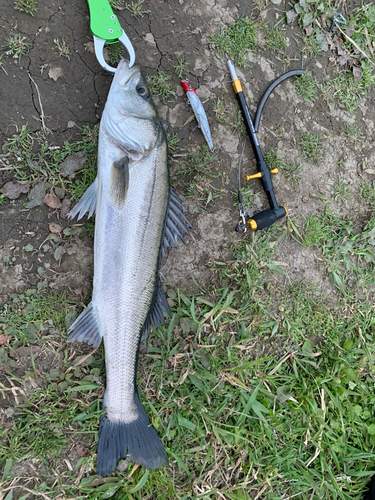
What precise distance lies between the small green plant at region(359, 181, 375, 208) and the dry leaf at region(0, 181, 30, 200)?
3.62m

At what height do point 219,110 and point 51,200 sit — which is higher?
point 219,110

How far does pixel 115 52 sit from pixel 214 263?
221 centimetres

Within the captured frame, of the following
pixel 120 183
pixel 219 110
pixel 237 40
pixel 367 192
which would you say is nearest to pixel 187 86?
pixel 219 110

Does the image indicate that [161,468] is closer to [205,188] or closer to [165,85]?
[205,188]

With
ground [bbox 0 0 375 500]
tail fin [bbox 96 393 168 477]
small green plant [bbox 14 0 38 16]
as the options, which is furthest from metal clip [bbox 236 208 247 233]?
A: small green plant [bbox 14 0 38 16]

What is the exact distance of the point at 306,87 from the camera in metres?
3.37

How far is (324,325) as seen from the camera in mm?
3307

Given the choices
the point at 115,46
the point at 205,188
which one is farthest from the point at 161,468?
the point at 115,46

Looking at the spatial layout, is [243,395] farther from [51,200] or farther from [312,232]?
[51,200]

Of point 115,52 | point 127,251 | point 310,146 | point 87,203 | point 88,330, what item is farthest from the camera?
point 310,146

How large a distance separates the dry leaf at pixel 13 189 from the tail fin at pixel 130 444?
6.70 ft

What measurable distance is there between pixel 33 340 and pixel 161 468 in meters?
1.65

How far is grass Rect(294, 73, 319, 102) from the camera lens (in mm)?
3352

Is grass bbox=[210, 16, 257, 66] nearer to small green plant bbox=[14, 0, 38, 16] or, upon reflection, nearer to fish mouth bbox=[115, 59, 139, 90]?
fish mouth bbox=[115, 59, 139, 90]
